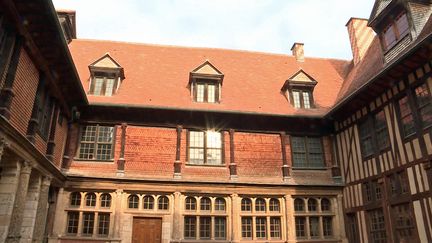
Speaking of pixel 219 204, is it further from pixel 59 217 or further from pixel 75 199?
pixel 59 217

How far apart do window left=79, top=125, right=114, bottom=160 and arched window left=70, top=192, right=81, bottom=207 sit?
53.9 inches

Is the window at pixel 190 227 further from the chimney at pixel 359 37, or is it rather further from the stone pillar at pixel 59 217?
the chimney at pixel 359 37

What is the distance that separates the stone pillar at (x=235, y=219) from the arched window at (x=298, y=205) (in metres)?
2.35

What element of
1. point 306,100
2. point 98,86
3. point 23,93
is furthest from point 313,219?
point 23,93

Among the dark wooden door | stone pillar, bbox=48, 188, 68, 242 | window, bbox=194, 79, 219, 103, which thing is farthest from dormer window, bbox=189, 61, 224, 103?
stone pillar, bbox=48, 188, 68, 242

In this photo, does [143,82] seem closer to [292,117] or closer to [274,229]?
[292,117]

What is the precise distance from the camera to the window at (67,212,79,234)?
512 inches

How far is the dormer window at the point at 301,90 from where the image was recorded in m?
15.9

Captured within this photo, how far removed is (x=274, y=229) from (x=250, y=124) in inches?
166

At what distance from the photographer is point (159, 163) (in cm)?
1397

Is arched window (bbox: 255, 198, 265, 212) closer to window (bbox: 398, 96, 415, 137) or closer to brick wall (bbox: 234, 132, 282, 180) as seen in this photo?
brick wall (bbox: 234, 132, 282, 180)

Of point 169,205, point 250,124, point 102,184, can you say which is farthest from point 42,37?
point 250,124

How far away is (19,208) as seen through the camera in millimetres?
8945

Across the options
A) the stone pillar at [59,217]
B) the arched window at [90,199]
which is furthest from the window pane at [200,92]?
the stone pillar at [59,217]
